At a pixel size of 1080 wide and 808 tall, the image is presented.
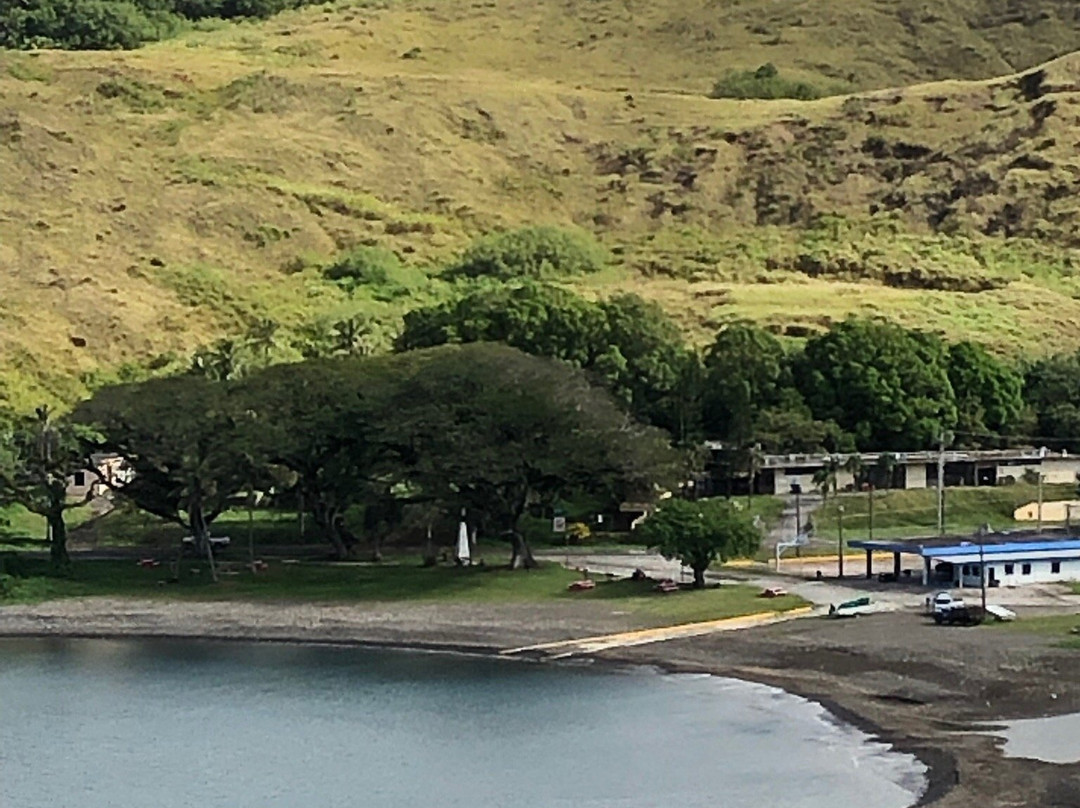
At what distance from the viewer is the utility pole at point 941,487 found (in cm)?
10219

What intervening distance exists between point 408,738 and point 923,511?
49686mm

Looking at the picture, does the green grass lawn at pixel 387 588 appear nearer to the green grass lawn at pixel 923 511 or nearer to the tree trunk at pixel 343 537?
the tree trunk at pixel 343 537

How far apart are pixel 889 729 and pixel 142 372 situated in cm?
9054

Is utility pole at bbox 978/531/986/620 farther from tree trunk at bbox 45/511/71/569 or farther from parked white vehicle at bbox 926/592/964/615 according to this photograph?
tree trunk at bbox 45/511/71/569

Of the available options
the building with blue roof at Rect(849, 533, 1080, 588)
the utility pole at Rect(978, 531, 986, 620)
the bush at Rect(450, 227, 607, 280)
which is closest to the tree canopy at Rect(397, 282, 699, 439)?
the building with blue roof at Rect(849, 533, 1080, 588)

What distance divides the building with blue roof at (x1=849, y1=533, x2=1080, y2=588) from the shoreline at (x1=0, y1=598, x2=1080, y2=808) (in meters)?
8.02

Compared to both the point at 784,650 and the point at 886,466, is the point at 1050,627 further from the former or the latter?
the point at 886,466

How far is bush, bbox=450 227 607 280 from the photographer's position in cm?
17900

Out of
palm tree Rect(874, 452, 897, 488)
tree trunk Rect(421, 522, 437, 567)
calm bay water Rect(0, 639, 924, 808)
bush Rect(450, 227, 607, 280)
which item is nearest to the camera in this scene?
calm bay water Rect(0, 639, 924, 808)

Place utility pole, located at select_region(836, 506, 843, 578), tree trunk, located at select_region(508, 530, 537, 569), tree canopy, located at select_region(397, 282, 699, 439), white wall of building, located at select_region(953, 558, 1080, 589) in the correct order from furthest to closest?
tree canopy, located at select_region(397, 282, 699, 439) < utility pole, located at select_region(836, 506, 843, 578) < tree trunk, located at select_region(508, 530, 537, 569) < white wall of building, located at select_region(953, 558, 1080, 589)

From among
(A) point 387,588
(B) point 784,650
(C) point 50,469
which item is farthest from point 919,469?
(C) point 50,469

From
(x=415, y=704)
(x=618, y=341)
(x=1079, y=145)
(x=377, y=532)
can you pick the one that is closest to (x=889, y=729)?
(x=415, y=704)

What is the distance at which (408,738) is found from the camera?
63281 millimetres

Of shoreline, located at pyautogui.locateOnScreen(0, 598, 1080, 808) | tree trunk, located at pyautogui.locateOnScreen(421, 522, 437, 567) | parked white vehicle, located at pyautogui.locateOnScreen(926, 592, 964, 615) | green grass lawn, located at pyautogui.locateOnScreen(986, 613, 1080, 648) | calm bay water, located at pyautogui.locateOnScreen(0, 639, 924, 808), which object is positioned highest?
tree trunk, located at pyautogui.locateOnScreen(421, 522, 437, 567)
